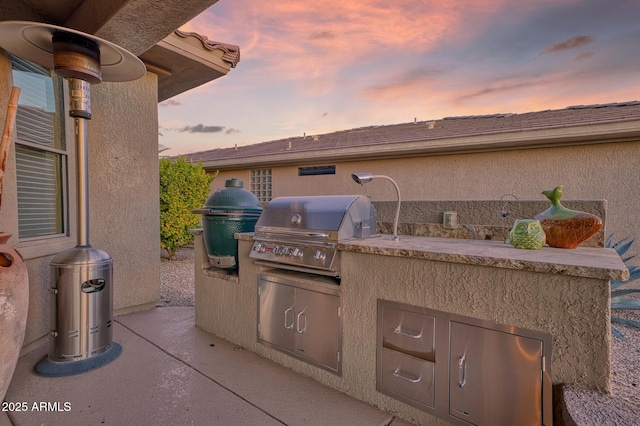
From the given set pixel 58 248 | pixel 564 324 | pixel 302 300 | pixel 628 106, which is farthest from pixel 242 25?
pixel 628 106

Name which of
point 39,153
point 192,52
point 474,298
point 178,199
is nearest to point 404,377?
point 474,298

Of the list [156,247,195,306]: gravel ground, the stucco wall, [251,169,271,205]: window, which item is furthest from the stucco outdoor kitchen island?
[251,169,271,205]: window

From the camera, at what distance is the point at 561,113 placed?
708 cm

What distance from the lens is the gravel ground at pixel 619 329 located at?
2586mm

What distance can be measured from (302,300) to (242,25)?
18.3 feet

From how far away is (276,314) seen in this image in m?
2.84

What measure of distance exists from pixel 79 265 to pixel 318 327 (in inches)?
84.6

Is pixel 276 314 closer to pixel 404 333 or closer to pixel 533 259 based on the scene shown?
pixel 404 333

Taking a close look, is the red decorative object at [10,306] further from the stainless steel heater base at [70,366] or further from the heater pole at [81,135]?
the heater pole at [81,135]

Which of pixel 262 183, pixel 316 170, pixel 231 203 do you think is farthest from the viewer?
pixel 262 183

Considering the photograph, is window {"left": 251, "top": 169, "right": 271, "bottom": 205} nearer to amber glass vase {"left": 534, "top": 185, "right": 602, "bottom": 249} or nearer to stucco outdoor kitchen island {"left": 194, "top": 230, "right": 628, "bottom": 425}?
stucco outdoor kitchen island {"left": 194, "top": 230, "right": 628, "bottom": 425}

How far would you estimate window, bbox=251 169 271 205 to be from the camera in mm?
9712

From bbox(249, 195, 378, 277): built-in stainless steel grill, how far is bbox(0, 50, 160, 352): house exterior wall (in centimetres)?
232

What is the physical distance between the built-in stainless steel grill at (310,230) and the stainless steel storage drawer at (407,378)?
72 centimetres
